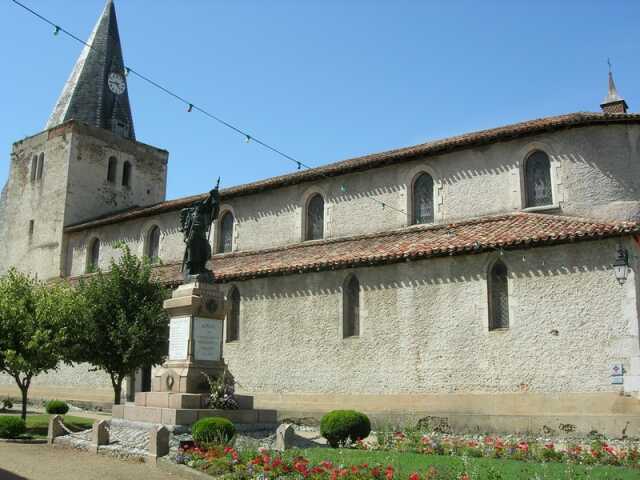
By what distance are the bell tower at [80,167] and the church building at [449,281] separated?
25.9 feet

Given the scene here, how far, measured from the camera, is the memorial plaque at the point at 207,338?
14.2 m

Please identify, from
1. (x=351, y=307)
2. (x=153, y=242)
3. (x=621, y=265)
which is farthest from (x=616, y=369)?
(x=153, y=242)

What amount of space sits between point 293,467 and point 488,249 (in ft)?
32.2

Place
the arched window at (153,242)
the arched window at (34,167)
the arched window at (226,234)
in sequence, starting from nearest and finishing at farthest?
the arched window at (226,234)
the arched window at (153,242)
the arched window at (34,167)

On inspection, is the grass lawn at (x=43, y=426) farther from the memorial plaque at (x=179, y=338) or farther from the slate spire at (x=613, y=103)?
the slate spire at (x=613, y=103)

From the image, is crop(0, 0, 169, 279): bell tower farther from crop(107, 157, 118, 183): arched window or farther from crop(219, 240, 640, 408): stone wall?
crop(219, 240, 640, 408): stone wall

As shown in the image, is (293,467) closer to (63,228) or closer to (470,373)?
(470,373)

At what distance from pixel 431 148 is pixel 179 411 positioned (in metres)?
12.9

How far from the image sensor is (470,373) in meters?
17.8

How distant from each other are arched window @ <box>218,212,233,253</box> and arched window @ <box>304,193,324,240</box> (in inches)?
156

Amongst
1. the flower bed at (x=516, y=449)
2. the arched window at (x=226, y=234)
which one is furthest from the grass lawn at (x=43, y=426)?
the arched window at (x=226, y=234)

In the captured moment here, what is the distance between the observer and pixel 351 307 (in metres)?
20.7

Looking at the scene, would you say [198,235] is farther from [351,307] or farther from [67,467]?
[351,307]

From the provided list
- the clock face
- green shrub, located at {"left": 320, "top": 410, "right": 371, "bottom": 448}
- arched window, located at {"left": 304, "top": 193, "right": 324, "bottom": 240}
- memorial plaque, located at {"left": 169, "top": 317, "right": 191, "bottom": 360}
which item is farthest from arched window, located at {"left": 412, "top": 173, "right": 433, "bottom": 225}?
the clock face
